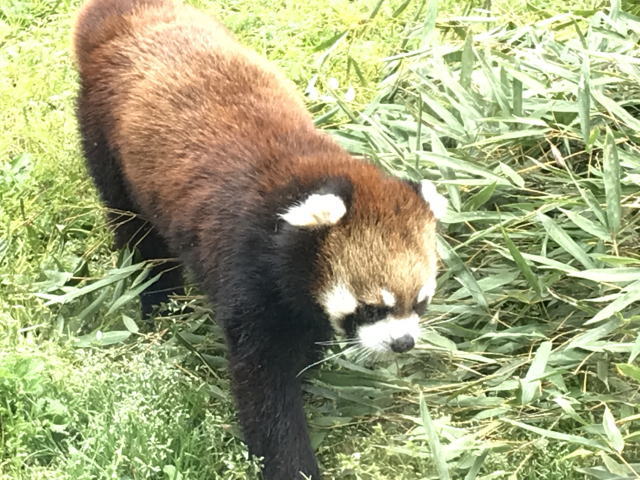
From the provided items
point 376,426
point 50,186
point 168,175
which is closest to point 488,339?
point 376,426

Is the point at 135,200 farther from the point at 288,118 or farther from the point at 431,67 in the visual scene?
the point at 431,67

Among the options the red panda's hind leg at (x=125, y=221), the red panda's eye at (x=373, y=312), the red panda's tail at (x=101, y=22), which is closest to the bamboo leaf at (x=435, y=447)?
the red panda's eye at (x=373, y=312)

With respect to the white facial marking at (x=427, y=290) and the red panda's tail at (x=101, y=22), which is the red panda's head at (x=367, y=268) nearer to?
the white facial marking at (x=427, y=290)

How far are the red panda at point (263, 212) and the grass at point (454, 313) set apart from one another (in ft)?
0.77

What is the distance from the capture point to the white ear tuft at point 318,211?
2367 millimetres

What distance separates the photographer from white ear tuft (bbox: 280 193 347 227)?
2.37 meters

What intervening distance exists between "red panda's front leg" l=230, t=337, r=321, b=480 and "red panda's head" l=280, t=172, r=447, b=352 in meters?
0.23

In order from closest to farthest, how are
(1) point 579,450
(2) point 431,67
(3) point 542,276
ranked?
(1) point 579,450 → (3) point 542,276 → (2) point 431,67

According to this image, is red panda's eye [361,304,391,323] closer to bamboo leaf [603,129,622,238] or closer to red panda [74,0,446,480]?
red panda [74,0,446,480]

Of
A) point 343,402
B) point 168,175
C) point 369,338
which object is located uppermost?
point 168,175

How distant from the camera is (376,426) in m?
2.60

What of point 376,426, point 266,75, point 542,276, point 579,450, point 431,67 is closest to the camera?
point 579,450

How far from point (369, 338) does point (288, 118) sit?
2.76 ft

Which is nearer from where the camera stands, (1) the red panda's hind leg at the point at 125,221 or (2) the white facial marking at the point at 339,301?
(2) the white facial marking at the point at 339,301
